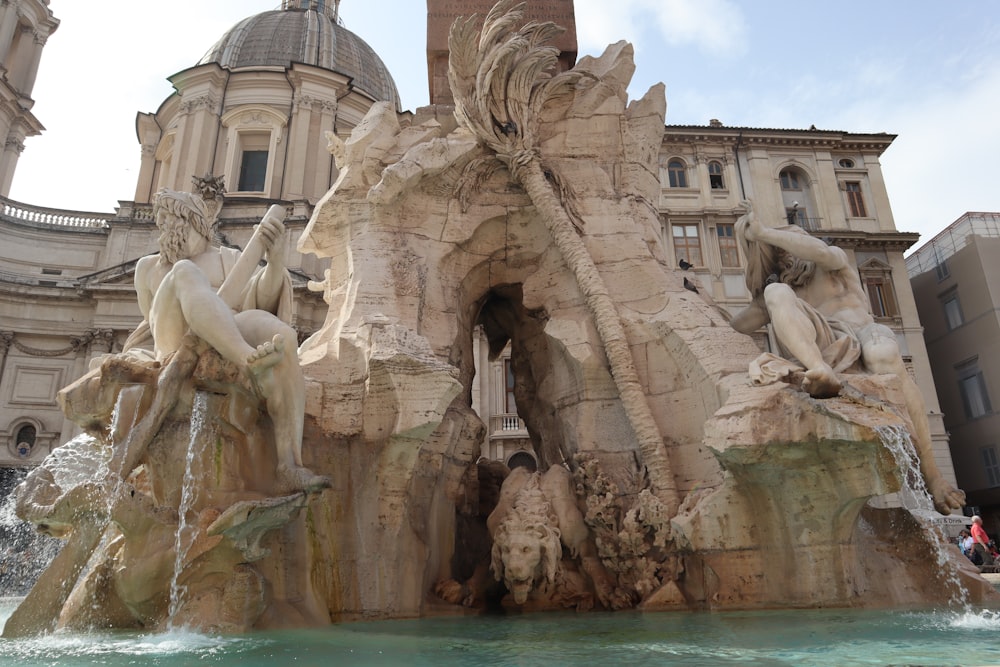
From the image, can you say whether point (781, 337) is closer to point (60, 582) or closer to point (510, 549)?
point (510, 549)

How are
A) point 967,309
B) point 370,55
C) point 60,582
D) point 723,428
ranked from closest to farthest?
1. point 60,582
2. point 723,428
3. point 967,309
4. point 370,55

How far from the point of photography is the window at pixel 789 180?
26.4 metres

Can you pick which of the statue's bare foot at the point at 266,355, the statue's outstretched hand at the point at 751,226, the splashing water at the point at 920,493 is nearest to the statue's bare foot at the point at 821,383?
the splashing water at the point at 920,493

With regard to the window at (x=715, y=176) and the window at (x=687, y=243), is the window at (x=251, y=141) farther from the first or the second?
the window at (x=715, y=176)

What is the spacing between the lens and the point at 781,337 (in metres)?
5.70

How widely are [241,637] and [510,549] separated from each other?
2301mm

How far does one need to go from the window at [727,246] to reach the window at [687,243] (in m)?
0.75

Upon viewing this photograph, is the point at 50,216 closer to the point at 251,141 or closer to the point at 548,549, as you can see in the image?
the point at 251,141

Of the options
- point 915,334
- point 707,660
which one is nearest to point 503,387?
point 915,334

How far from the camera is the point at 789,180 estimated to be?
26531 mm

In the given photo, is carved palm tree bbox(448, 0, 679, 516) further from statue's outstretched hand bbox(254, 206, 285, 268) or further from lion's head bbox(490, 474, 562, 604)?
statue's outstretched hand bbox(254, 206, 285, 268)

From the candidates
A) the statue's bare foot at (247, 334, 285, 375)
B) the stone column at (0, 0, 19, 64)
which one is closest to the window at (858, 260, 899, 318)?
the statue's bare foot at (247, 334, 285, 375)

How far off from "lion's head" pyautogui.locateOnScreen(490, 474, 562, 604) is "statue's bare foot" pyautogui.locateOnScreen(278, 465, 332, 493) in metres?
1.77

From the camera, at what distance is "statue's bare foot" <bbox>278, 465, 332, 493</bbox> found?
4676mm
